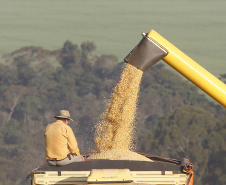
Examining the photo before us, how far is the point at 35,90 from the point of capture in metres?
77.2

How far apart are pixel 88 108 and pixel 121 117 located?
5326 centimetres

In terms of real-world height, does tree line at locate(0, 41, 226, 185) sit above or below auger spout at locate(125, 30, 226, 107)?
above

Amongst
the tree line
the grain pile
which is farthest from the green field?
the grain pile

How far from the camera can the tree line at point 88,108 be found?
2137 inches

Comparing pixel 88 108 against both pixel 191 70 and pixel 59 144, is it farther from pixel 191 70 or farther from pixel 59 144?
pixel 59 144

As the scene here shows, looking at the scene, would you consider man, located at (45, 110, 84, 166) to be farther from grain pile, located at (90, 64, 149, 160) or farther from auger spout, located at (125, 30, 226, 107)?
auger spout, located at (125, 30, 226, 107)

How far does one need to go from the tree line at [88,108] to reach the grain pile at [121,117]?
32.7 meters

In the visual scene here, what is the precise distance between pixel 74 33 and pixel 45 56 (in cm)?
2708

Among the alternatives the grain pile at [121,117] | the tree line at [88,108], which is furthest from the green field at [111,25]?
the grain pile at [121,117]

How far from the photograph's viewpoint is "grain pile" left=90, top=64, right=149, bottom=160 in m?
13.0

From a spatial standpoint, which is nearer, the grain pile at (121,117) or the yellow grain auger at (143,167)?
the yellow grain auger at (143,167)

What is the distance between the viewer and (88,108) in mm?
66688

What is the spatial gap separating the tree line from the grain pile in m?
32.7

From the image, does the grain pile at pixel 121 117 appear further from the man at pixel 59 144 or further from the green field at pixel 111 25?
the green field at pixel 111 25
